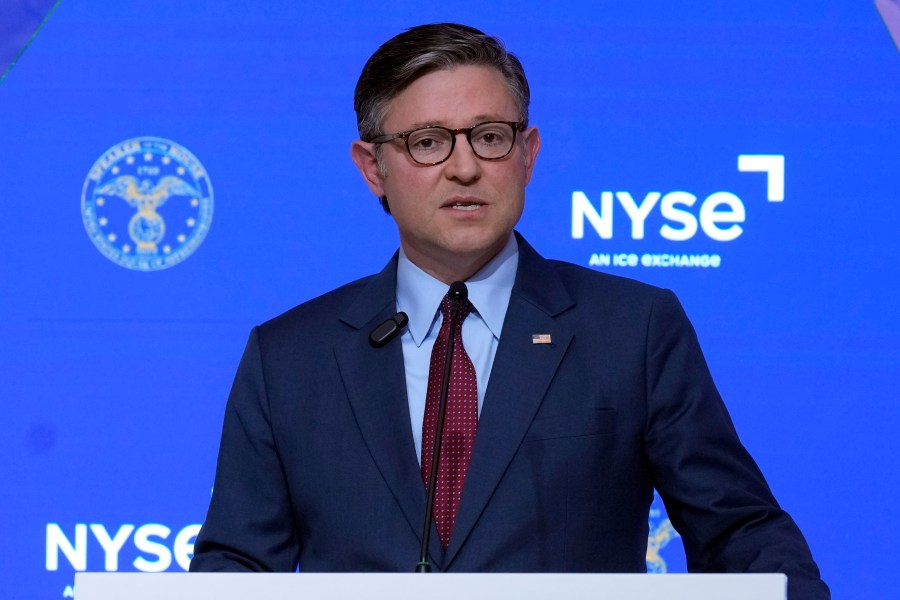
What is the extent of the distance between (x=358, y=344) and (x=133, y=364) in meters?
1.28

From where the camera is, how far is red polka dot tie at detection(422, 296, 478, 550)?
67.8 inches

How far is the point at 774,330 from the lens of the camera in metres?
2.85

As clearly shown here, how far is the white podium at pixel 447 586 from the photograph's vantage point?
1.13 m

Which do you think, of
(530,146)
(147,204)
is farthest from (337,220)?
(530,146)

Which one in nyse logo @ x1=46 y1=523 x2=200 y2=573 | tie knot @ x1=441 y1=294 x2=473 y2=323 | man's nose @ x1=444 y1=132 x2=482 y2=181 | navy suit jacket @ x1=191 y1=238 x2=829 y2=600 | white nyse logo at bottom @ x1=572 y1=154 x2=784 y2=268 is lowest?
nyse logo @ x1=46 y1=523 x2=200 y2=573

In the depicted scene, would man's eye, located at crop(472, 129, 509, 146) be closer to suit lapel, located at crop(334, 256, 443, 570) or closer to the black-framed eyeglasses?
the black-framed eyeglasses

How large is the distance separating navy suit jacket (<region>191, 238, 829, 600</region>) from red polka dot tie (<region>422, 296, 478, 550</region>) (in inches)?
1.3

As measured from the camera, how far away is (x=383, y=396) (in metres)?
1.81

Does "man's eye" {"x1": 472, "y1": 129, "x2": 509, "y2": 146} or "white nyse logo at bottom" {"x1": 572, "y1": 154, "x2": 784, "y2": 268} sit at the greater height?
"white nyse logo at bottom" {"x1": 572, "y1": 154, "x2": 784, "y2": 268}

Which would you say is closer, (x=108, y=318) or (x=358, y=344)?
(x=358, y=344)

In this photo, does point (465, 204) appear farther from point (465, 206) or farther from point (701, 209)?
point (701, 209)

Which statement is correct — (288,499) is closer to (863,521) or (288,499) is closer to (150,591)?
(150,591)

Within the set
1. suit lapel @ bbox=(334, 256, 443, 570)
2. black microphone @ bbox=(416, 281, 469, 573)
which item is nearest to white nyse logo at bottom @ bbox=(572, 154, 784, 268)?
suit lapel @ bbox=(334, 256, 443, 570)

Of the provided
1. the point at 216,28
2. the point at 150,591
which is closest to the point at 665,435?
the point at 150,591
